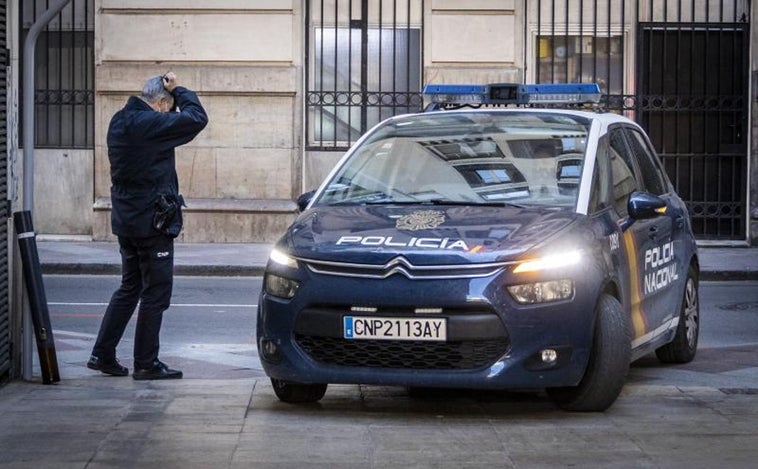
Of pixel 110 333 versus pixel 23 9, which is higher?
pixel 23 9

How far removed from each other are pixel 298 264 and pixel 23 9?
13.6m

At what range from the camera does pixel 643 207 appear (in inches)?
342

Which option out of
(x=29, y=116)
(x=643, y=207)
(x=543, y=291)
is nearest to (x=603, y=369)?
(x=543, y=291)

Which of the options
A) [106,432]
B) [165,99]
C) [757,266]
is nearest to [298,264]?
[106,432]

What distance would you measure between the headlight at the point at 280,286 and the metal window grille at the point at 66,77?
13.0m

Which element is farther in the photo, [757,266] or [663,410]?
[757,266]

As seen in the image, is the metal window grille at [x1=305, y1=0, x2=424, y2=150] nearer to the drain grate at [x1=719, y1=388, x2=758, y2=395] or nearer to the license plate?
the drain grate at [x1=719, y1=388, x2=758, y2=395]

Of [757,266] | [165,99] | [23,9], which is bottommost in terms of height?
[757,266]

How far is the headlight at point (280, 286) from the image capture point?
7.85 metres

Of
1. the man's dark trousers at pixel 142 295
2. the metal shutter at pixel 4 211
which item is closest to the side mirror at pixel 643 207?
the man's dark trousers at pixel 142 295

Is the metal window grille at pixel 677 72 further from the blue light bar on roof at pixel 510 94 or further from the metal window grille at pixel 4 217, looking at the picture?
the metal window grille at pixel 4 217

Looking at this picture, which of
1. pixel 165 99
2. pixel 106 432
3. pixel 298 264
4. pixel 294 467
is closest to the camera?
pixel 294 467

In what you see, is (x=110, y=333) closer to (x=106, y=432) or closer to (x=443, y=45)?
(x=106, y=432)

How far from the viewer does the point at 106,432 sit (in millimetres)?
7277
